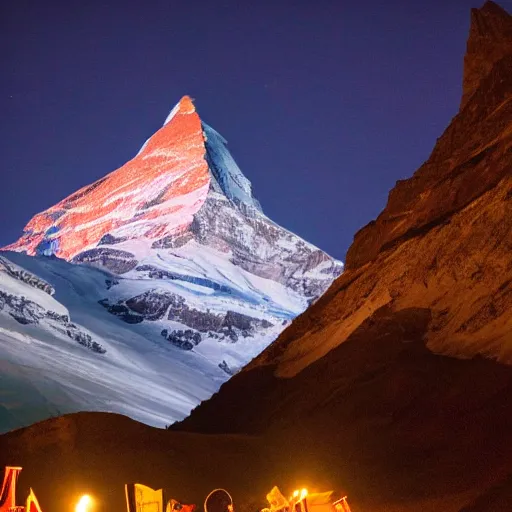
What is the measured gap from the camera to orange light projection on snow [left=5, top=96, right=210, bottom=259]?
513 ft

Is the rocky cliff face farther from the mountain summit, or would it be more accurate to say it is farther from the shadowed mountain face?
the mountain summit

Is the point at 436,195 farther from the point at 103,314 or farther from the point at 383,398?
the point at 103,314

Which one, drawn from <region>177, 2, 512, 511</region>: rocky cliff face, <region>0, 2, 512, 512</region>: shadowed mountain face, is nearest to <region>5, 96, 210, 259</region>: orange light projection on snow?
<region>177, 2, 512, 511</region>: rocky cliff face

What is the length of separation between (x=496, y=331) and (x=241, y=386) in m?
13.3

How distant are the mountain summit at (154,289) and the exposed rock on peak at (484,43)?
96.1 feet

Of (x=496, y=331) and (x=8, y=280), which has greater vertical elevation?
(x=8, y=280)

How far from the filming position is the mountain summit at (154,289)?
5528 cm

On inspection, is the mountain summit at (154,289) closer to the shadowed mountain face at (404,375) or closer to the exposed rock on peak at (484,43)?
the shadowed mountain face at (404,375)

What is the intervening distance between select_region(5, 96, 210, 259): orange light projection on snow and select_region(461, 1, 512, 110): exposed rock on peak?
109 m

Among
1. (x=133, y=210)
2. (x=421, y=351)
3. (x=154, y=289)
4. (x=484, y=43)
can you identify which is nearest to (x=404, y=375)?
(x=421, y=351)

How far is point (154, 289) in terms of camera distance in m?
107

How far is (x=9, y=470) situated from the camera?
11125 millimetres

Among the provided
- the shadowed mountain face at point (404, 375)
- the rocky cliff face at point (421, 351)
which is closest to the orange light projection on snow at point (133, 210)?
the rocky cliff face at point (421, 351)

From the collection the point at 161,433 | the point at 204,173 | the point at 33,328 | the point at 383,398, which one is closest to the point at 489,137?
the point at 383,398
